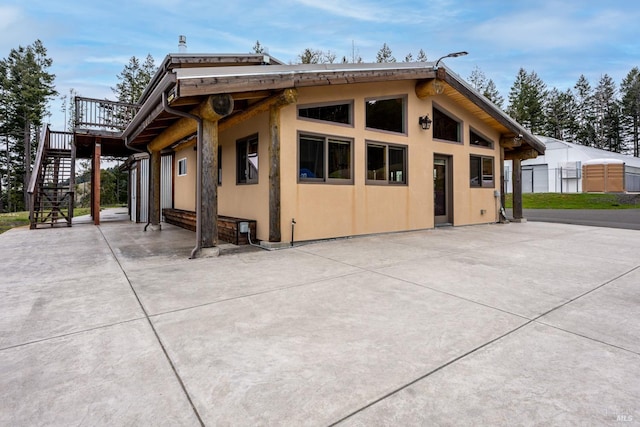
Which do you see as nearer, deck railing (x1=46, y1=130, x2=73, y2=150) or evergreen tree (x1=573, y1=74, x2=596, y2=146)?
deck railing (x1=46, y1=130, x2=73, y2=150)

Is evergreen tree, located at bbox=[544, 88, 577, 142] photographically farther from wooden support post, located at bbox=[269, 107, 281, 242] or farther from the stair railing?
the stair railing

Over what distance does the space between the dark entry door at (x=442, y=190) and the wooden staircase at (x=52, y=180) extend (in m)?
11.0

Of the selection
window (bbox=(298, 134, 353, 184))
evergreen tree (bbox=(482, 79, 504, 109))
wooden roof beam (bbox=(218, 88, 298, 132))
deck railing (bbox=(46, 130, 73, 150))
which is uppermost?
evergreen tree (bbox=(482, 79, 504, 109))

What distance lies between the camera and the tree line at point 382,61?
79.6 feet

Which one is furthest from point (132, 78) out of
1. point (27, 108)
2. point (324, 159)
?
point (324, 159)

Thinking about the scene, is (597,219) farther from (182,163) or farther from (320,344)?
(182,163)

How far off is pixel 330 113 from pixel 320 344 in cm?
531

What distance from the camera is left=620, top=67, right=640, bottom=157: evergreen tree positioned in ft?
119

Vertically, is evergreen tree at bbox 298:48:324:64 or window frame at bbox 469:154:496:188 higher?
evergreen tree at bbox 298:48:324:64

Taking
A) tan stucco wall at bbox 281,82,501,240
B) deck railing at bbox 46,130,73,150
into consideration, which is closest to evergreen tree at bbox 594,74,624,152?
tan stucco wall at bbox 281,82,501,240

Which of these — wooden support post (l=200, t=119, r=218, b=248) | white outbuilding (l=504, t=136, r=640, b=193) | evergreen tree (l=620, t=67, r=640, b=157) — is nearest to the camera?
wooden support post (l=200, t=119, r=218, b=248)

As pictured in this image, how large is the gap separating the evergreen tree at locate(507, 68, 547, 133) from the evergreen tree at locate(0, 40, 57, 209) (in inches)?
1693

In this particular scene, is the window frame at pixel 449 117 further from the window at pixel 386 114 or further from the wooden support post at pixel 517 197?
the wooden support post at pixel 517 197

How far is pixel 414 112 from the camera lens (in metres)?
8.00
